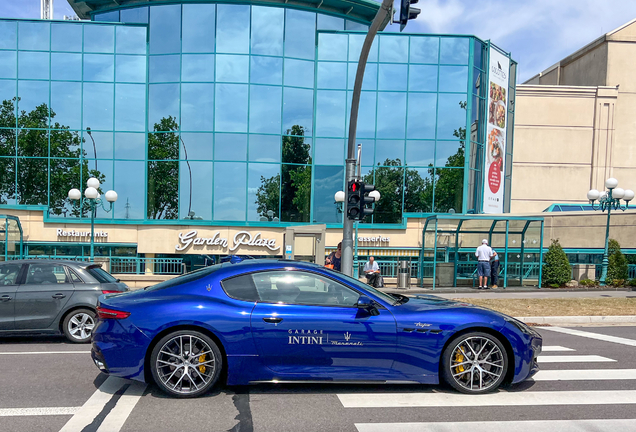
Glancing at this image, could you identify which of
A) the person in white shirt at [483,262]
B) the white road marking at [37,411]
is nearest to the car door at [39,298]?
the white road marking at [37,411]

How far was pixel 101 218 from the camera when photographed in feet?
83.8

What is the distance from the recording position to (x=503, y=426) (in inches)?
183

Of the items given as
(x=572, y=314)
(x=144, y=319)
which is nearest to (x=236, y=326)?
(x=144, y=319)

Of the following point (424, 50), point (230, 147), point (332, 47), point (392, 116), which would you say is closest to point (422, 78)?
point (424, 50)

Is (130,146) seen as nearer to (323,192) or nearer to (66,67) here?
(66,67)

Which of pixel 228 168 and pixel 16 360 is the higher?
pixel 228 168

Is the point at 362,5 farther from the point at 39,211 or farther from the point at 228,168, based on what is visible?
the point at 39,211

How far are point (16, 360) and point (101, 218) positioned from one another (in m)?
19.5

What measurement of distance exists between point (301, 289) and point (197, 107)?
2135 cm

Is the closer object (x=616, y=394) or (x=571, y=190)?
(x=616, y=394)

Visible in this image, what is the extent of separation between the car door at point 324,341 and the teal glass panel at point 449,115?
884 inches

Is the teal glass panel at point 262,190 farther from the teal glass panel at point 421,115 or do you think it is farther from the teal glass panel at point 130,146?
the teal glass panel at point 421,115

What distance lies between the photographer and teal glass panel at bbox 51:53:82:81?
84.6 ft

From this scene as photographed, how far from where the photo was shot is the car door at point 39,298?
835cm
